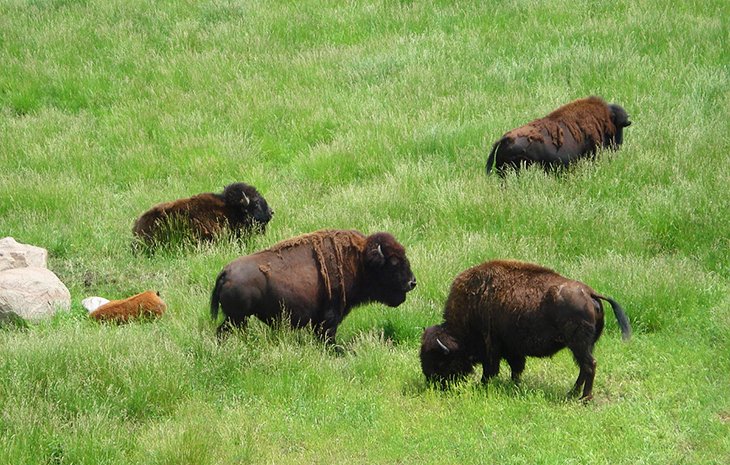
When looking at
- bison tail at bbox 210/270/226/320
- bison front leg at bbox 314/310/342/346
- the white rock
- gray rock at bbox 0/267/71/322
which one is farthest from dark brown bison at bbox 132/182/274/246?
bison front leg at bbox 314/310/342/346

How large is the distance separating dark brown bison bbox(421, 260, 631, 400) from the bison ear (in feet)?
3.33

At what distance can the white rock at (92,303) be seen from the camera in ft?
37.5

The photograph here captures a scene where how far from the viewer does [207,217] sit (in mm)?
13062

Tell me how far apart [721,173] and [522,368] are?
5233 mm

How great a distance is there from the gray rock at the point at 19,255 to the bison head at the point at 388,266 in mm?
4305

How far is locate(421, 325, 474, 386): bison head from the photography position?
9.03 meters

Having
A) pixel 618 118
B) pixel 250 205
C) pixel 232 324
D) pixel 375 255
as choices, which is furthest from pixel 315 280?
pixel 618 118

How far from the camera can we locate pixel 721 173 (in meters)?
12.8

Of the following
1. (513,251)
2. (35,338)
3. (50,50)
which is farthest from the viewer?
(50,50)

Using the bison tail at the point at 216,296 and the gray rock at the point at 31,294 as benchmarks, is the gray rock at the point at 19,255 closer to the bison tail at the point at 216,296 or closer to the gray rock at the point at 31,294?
the gray rock at the point at 31,294

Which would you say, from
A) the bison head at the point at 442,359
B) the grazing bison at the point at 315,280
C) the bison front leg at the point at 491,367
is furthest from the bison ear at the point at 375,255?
the bison front leg at the point at 491,367

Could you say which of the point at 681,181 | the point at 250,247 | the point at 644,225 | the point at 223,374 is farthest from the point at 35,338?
the point at 681,181

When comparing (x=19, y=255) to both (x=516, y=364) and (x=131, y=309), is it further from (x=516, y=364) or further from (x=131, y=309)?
(x=516, y=364)

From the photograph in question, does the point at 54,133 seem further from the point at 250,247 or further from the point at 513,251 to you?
the point at 513,251
